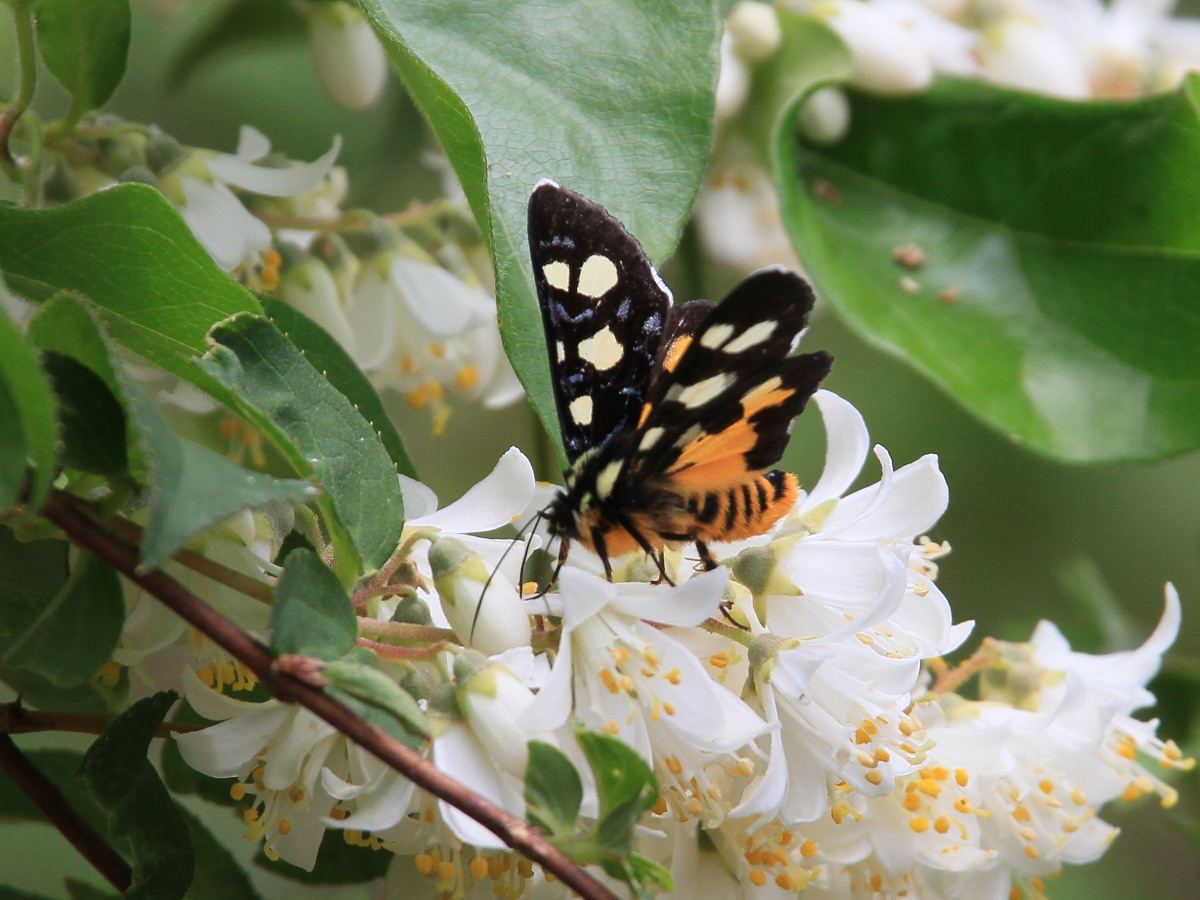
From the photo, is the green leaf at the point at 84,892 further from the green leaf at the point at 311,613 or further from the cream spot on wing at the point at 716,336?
the cream spot on wing at the point at 716,336

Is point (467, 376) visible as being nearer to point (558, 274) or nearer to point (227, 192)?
point (227, 192)

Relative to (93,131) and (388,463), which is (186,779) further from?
(93,131)

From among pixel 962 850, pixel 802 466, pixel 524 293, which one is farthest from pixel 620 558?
pixel 802 466

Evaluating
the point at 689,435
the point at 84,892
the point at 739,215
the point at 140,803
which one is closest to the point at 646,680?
the point at 689,435

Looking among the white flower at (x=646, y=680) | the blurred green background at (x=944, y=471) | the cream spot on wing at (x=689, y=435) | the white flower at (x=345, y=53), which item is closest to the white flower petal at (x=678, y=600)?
the white flower at (x=646, y=680)

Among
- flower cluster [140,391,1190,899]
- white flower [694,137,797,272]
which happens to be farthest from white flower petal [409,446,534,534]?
white flower [694,137,797,272]

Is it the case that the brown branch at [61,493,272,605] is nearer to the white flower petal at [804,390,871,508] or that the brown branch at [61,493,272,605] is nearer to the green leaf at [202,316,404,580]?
the green leaf at [202,316,404,580]
